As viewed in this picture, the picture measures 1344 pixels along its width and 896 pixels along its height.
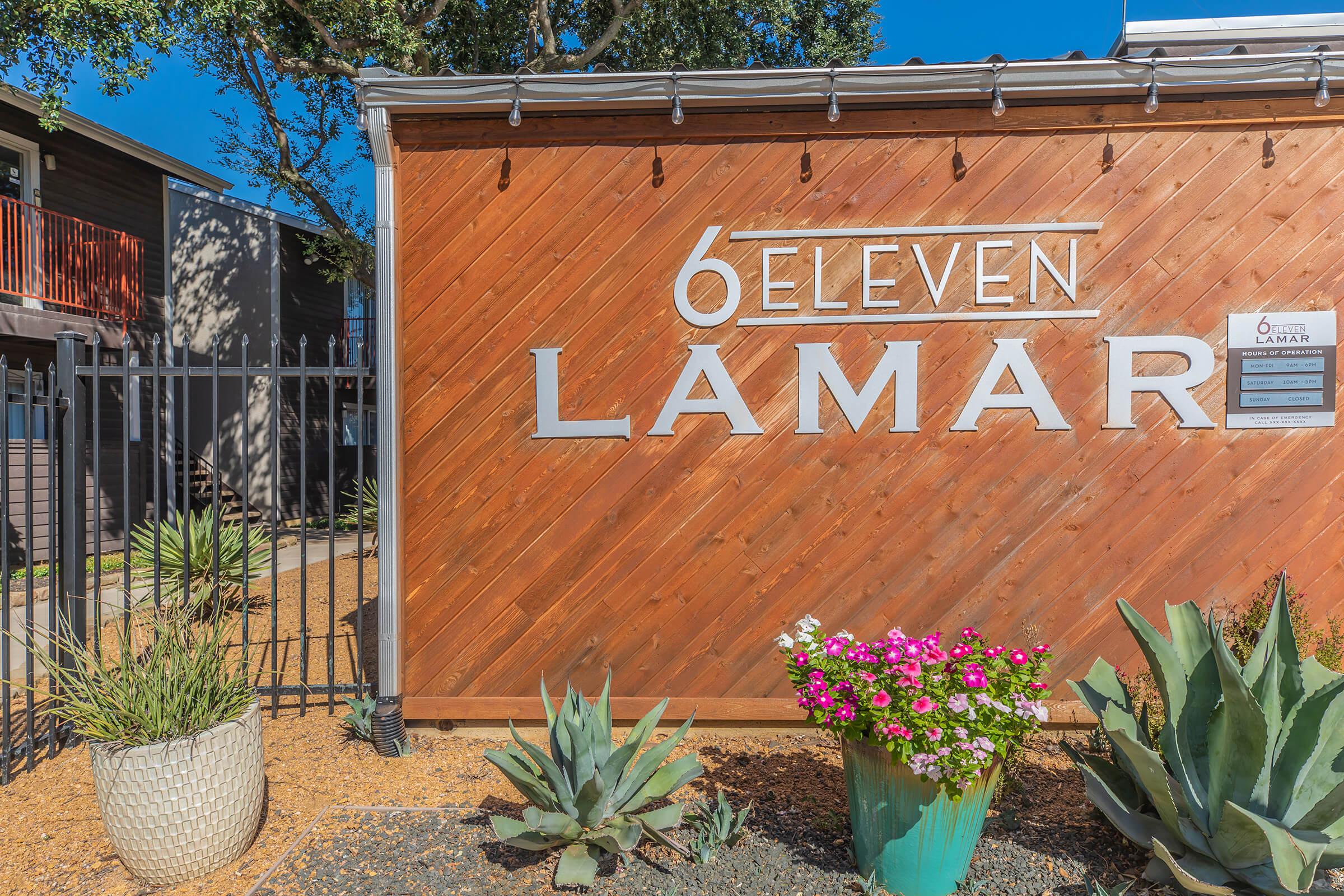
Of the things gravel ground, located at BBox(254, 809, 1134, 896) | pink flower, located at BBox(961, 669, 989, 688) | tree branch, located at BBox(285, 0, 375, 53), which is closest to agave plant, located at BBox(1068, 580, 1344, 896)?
gravel ground, located at BBox(254, 809, 1134, 896)

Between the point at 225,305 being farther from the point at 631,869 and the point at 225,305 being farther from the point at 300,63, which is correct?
the point at 631,869

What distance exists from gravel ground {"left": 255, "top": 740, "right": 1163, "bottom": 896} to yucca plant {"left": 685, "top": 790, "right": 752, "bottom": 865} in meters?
0.03

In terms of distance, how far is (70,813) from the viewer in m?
3.32

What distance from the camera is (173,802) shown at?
272cm

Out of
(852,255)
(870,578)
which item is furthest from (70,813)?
(852,255)

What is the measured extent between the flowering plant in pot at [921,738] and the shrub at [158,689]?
2.40m

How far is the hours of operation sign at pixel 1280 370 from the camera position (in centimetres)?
373

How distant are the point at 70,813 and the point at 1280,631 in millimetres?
5211

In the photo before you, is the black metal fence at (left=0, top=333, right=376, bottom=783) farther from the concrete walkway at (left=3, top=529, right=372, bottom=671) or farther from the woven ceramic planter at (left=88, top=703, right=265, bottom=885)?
the woven ceramic planter at (left=88, top=703, right=265, bottom=885)

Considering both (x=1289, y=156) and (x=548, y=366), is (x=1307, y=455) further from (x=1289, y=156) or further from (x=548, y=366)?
(x=548, y=366)

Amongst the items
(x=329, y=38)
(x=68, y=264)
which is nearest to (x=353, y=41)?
(x=329, y=38)

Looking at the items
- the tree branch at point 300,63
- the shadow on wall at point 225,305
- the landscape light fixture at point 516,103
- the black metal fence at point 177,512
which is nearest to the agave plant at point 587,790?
the black metal fence at point 177,512

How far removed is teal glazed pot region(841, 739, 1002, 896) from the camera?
2.51 m

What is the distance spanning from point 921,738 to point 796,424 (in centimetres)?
184
